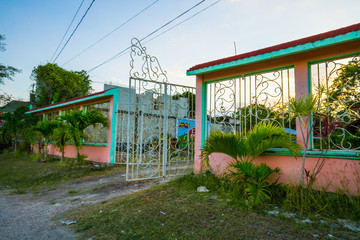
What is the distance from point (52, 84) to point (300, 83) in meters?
23.1

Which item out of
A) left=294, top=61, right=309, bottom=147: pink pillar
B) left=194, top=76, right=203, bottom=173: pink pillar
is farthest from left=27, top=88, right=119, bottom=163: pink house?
left=294, top=61, right=309, bottom=147: pink pillar

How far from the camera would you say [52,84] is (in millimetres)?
21391

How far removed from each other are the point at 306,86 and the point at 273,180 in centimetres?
173

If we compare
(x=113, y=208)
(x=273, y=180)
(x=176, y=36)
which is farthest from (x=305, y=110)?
(x=176, y=36)

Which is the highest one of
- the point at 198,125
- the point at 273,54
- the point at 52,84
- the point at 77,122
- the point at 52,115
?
the point at 52,84

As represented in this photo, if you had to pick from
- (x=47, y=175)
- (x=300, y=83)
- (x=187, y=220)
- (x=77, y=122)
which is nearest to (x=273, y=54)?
(x=300, y=83)

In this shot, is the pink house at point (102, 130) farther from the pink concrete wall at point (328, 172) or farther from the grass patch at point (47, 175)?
the pink concrete wall at point (328, 172)

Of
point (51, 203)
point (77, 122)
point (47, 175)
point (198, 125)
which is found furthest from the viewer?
point (77, 122)

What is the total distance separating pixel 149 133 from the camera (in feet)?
18.9

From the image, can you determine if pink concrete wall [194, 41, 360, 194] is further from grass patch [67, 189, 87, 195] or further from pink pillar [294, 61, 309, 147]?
grass patch [67, 189, 87, 195]

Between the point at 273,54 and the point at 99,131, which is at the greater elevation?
the point at 273,54

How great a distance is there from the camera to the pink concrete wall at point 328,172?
10.2 ft

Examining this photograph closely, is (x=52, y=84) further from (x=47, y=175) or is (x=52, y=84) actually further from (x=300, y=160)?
(x=300, y=160)

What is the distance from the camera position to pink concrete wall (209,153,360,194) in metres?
3.10
